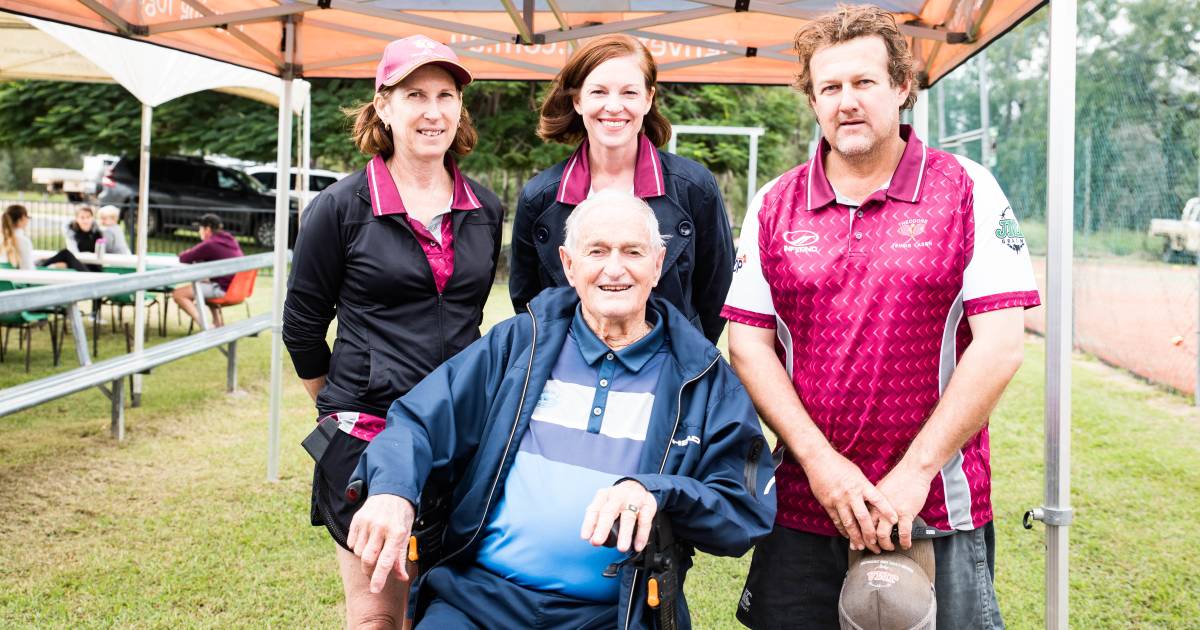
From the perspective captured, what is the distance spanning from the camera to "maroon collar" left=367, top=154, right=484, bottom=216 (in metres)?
2.53

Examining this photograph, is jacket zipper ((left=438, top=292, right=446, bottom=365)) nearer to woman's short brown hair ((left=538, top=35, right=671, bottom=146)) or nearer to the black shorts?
the black shorts

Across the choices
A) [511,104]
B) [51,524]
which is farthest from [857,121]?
[511,104]

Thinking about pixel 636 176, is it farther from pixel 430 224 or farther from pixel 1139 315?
pixel 1139 315

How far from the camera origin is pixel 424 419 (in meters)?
2.18

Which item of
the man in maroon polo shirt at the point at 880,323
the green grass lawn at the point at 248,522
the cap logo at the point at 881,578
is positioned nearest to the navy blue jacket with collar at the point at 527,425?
the man in maroon polo shirt at the point at 880,323

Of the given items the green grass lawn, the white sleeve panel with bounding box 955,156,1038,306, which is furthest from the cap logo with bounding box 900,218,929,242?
the green grass lawn

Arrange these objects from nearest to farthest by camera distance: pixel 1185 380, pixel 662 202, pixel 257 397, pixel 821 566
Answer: pixel 821 566 → pixel 662 202 → pixel 257 397 → pixel 1185 380

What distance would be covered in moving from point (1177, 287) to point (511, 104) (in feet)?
39.5

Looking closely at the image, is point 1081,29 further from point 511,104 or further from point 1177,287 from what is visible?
point 511,104

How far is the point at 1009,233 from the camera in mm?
1997

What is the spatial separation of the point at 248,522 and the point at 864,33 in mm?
3899

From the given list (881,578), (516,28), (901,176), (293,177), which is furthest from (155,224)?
(881,578)

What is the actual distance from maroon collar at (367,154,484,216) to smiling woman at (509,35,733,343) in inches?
7.0

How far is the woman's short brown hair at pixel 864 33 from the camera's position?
2.05 m
